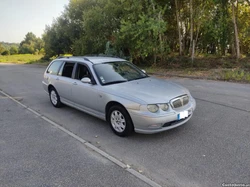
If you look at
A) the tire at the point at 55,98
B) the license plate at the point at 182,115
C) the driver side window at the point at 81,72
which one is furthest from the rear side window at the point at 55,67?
the license plate at the point at 182,115

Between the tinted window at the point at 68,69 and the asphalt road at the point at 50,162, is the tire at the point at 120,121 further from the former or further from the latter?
the tinted window at the point at 68,69

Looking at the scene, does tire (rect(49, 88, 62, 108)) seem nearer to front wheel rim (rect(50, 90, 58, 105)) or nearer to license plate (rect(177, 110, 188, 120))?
front wheel rim (rect(50, 90, 58, 105))

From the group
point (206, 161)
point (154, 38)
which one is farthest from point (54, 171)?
point (154, 38)

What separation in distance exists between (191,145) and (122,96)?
1504mm

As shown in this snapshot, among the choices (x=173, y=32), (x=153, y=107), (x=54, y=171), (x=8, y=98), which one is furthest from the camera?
(x=173, y=32)

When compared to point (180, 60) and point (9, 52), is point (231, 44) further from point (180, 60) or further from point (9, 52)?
point (9, 52)

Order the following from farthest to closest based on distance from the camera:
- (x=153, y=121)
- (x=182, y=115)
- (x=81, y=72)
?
1. (x=81, y=72)
2. (x=182, y=115)
3. (x=153, y=121)

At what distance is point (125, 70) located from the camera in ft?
16.4

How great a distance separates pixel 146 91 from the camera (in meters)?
3.90

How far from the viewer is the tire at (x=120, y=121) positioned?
12.4ft

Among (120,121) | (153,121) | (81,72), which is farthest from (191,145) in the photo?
(81,72)

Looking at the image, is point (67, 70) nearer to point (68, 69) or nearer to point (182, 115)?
point (68, 69)

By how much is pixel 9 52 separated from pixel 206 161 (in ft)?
278

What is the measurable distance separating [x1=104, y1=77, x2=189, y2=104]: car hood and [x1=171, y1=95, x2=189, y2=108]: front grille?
0.25 ft
